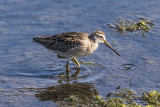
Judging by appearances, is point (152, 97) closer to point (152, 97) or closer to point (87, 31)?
point (152, 97)

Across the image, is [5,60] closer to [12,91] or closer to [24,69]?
[24,69]

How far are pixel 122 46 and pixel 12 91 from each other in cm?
326

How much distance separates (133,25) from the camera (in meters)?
9.64

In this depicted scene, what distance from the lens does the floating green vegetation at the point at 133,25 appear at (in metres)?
9.52

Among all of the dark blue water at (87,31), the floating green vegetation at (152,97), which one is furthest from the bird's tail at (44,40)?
the floating green vegetation at (152,97)

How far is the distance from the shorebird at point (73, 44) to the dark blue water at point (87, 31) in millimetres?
349

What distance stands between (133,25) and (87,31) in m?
1.32

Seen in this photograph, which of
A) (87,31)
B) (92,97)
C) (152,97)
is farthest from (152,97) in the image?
(87,31)

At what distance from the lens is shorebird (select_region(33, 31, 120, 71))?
25.7 ft

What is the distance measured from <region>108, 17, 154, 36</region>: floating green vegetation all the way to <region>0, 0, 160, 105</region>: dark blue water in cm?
17

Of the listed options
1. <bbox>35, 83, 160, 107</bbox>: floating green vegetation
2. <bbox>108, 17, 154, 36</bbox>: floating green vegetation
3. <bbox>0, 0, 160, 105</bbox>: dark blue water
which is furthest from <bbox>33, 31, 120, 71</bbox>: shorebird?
<bbox>108, 17, 154, 36</bbox>: floating green vegetation

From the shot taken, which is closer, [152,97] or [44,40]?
[152,97]

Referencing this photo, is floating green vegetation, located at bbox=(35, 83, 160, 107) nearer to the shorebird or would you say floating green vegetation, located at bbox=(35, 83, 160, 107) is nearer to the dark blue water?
the dark blue water


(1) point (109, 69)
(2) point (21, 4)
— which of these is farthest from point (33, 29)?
(1) point (109, 69)
